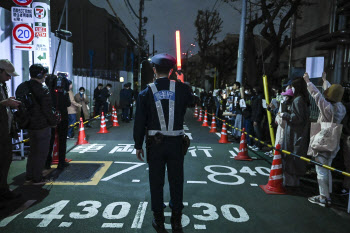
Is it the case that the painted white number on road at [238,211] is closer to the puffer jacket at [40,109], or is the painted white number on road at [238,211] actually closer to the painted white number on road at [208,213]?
the painted white number on road at [208,213]

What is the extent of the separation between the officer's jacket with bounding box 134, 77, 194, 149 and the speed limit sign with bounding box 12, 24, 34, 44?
5513mm

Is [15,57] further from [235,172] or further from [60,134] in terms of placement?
[235,172]

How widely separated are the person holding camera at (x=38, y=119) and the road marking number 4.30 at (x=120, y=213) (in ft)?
3.98

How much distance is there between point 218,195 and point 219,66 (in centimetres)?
3578

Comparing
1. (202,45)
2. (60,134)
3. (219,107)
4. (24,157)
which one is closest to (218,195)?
(60,134)

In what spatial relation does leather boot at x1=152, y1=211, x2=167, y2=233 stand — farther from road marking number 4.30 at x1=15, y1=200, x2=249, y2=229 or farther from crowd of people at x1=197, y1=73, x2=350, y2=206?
crowd of people at x1=197, y1=73, x2=350, y2=206

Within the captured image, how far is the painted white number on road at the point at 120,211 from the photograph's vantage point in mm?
3996

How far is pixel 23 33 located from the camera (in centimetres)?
730

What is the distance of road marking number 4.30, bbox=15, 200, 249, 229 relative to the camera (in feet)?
12.6

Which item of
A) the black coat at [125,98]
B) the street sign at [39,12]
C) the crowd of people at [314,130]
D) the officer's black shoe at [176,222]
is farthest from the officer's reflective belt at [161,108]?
the black coat at [125,98]

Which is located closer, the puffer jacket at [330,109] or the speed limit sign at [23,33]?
the puffer jacket at [330,109]

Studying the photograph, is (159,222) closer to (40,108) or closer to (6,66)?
(40,108)

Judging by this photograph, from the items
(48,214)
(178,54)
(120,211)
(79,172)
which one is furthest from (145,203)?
(178,54)

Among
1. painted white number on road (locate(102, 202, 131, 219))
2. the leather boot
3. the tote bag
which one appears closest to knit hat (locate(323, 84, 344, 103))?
the tote bag
